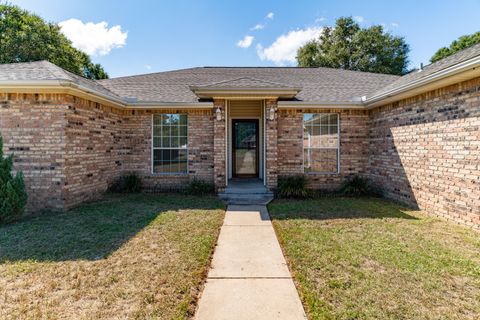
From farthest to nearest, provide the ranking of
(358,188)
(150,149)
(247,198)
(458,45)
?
(458,45)
(150,149)
(358,188)
(247,198)

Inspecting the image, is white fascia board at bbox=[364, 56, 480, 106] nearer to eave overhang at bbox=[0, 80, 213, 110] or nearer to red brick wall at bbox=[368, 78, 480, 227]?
red brick wall at bbox=[368, 78, 480, 227]

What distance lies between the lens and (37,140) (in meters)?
5.96

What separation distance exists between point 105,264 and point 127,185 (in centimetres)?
515

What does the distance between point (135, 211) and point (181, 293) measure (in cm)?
375

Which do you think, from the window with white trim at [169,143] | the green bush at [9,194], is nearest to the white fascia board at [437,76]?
the window with white trim at [169,143]

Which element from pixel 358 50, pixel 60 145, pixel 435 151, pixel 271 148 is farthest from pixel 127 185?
pixel 358 50

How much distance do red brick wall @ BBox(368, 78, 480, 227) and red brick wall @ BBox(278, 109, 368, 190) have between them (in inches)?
29.3

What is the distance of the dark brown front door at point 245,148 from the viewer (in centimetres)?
1007

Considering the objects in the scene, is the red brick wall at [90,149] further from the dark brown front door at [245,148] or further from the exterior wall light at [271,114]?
the exterior wall light at [271,114]

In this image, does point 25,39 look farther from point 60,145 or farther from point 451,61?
point 451,61

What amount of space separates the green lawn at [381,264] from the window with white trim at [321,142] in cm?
290

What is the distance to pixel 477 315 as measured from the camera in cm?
238

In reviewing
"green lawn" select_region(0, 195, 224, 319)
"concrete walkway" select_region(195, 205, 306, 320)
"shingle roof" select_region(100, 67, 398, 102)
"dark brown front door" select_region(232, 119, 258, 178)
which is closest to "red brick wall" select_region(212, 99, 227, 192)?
"shingle roof" select_region(100, 67, 398, 102)

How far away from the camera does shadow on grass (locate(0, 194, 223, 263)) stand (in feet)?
12.3
